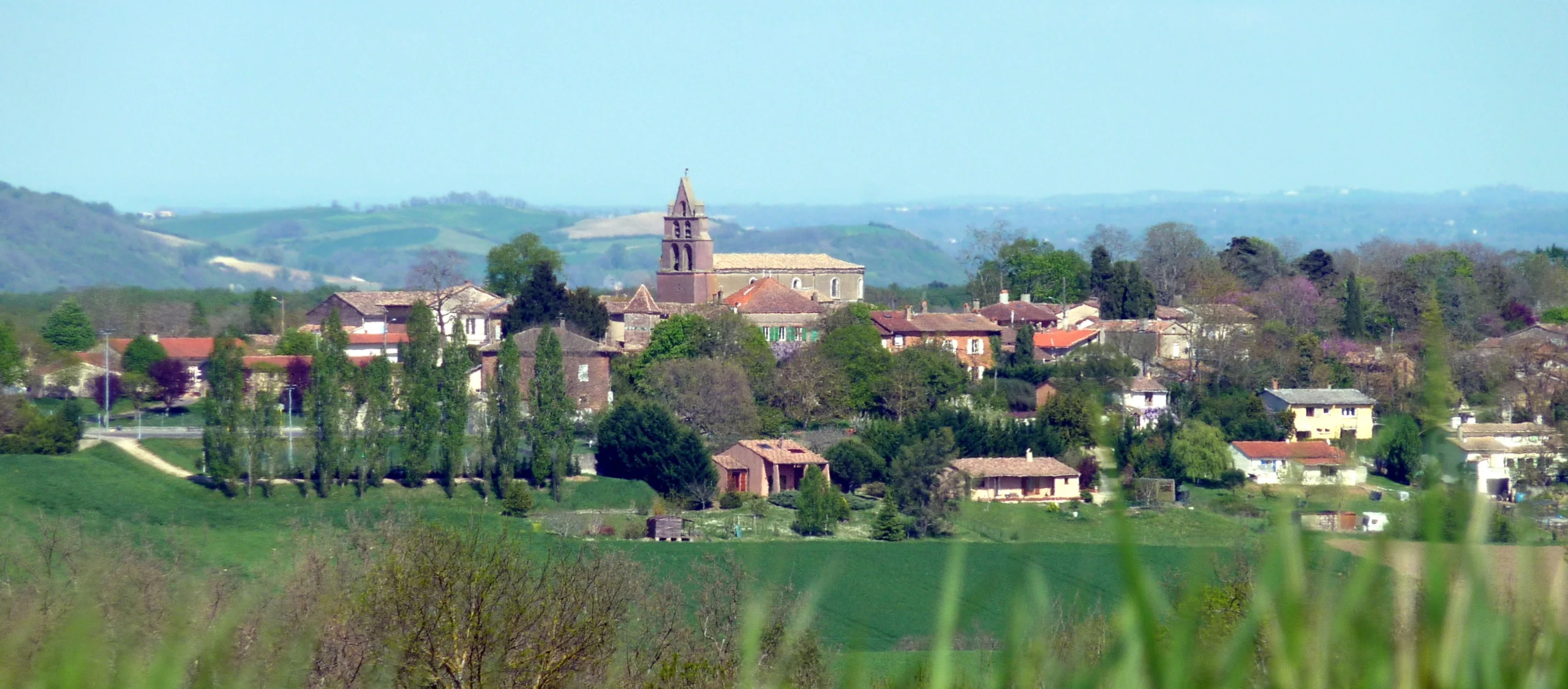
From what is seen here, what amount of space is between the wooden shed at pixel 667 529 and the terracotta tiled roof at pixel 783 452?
11.9 feet

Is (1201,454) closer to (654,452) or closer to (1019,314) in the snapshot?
(654,452)

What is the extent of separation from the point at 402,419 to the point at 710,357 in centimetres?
788

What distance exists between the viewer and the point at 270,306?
40.8 m

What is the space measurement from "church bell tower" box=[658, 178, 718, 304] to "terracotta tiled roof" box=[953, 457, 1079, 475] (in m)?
16.3

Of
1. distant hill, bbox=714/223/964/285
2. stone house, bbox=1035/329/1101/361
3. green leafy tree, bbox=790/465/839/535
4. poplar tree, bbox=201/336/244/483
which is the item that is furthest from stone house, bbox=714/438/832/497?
distant hill, bbox=714/223/964/285

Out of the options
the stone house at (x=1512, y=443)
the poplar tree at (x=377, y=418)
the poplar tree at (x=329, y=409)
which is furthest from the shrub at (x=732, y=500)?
the stone house at (x=1512, y=443)

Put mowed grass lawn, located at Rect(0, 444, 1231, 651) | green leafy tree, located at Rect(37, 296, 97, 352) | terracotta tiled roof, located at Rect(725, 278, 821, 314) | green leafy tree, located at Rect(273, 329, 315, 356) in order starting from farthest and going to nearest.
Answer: terracotta tiled roof, located at Rect(725, 278, 821, 314)
green leafy tree, located at Rect(37, 296, 97, 352)
green leafy tree, located at Rect(273, 329, 315, 356)
mowed grass lawn, located at Rect(0, 444, 1231, 651)

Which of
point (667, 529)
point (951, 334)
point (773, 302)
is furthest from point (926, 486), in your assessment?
point (773, 302)

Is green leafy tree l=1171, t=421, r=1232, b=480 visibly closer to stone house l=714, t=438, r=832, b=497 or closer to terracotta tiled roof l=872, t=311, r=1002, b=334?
stone house l=714, t=438, r=832, b=497

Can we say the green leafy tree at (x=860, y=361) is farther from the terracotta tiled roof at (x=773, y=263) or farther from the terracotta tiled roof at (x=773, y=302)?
the terracotta tiled roof at (x=773, y=263)

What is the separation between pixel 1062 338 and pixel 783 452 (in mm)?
11534

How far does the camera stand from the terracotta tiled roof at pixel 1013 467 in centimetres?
2500

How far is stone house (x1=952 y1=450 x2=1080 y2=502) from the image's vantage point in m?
24.7

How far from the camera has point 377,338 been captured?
117 feet
